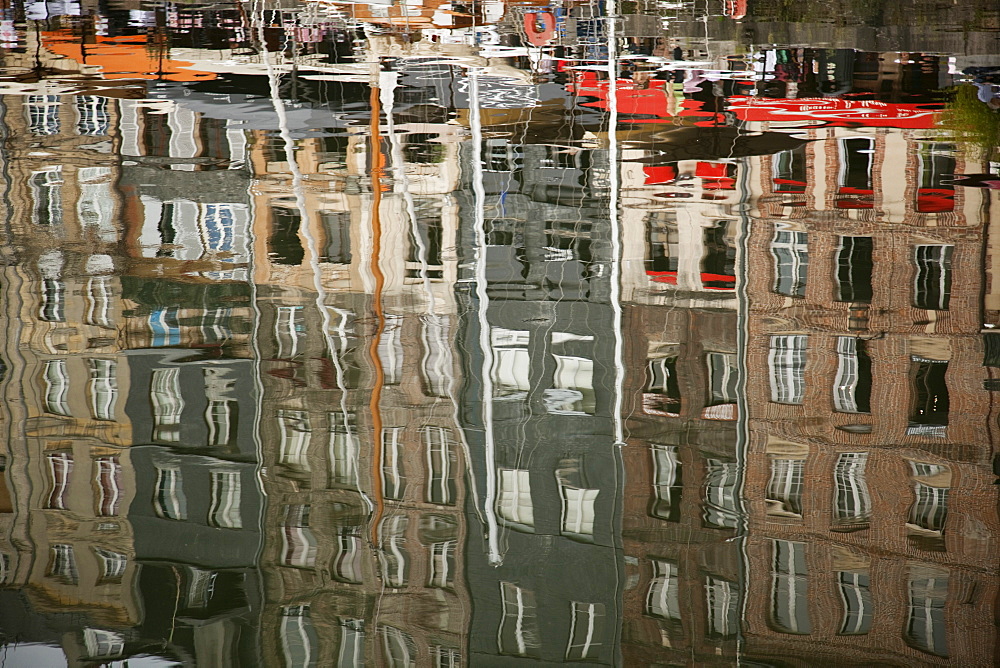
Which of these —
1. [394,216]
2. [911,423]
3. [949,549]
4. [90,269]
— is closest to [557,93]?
[394,216]

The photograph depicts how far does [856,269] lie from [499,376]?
8.25 ft

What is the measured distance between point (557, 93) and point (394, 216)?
139 inches

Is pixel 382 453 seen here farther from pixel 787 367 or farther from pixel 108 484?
pixel 787 367

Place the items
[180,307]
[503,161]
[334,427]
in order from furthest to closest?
[503,161] → [180,307] → [334,427]

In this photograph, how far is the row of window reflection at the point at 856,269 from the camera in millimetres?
5521

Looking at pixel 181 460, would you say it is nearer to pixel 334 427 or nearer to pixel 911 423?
pixel 334 427

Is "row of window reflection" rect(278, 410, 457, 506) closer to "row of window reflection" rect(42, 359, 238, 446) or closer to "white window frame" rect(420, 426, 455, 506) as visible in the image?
"white window frame" rect(420, 426, 455, 506)

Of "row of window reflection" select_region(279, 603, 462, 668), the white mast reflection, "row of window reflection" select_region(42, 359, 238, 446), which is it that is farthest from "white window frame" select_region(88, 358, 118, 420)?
the white mast reflection

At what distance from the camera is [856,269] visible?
5816 mm

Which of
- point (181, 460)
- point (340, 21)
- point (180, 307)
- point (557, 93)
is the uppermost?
point (340, 21)

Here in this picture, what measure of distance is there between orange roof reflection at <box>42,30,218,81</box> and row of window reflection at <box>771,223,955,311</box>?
6.63 metres

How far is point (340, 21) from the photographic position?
12.4 metres

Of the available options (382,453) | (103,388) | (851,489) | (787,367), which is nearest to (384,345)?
(382,453)

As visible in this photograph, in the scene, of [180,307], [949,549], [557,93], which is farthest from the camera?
[557,93]
